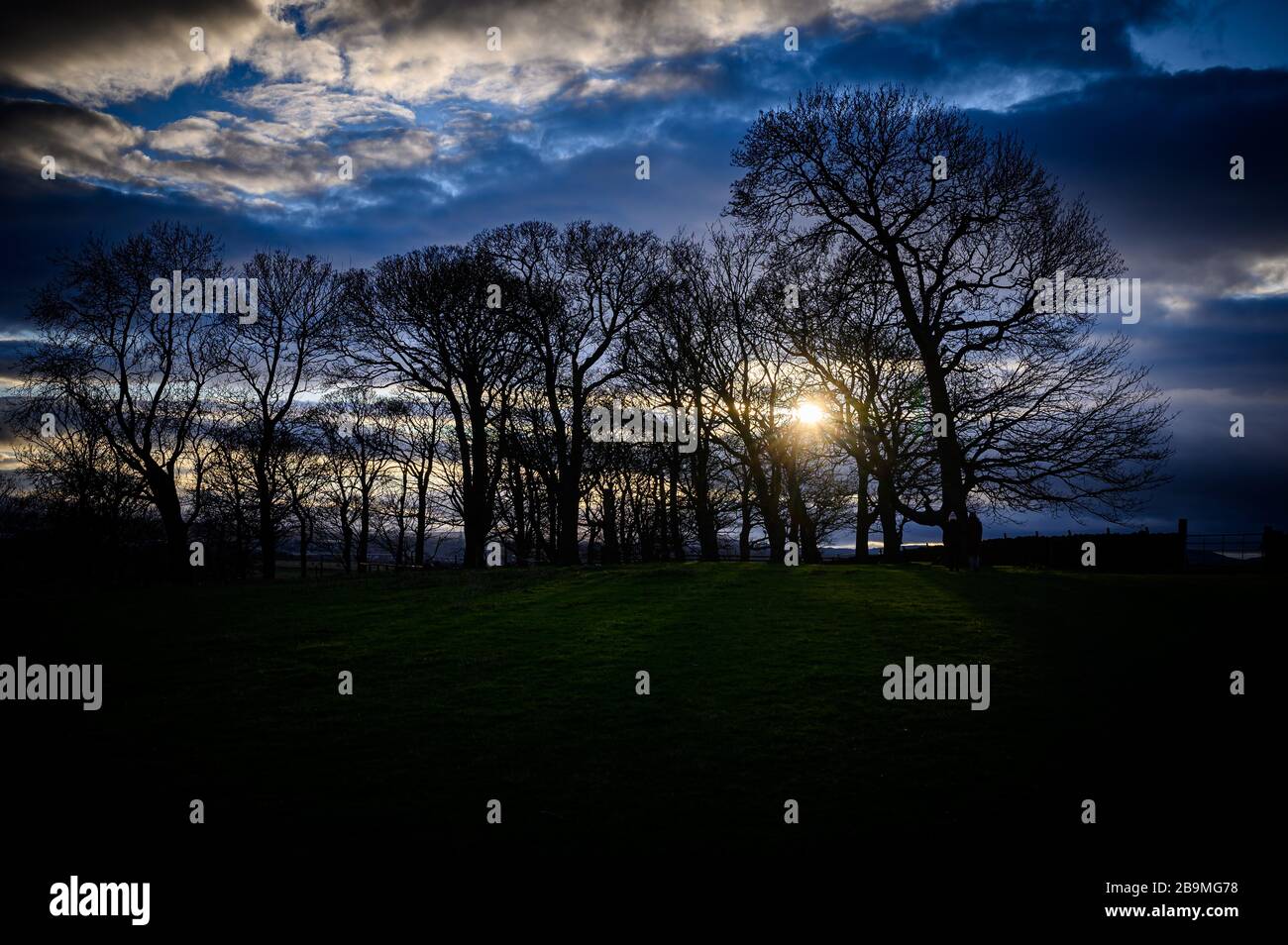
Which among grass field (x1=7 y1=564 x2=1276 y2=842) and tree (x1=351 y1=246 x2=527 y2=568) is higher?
tree (x1=351 y1=246 x2=527 y2=568)

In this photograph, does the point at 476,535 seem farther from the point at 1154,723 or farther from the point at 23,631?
the point at 1154,723

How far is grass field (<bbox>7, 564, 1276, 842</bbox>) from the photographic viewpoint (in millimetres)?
8320

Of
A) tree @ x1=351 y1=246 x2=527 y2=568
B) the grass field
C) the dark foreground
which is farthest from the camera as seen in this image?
tree @ x1=351 y1=246 x2=527 y2=568

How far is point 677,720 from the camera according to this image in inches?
429

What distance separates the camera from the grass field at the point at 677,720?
8320 millimetres

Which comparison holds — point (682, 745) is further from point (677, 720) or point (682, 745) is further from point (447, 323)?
point (447, 323)

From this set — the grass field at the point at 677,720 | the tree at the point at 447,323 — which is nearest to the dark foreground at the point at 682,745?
the grass field at the point at 677,720

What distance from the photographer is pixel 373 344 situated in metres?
42.0

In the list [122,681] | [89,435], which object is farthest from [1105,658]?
[89,435]

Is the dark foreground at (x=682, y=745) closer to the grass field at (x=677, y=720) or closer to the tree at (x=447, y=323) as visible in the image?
the grass field at (x=677, y=720)

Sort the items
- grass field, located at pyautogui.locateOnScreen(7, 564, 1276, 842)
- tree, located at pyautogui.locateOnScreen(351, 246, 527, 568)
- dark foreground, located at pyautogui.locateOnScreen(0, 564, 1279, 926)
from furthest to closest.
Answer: tree, located at pyautogui.locateOnScreen(351, 246, 527, 568) → grass field, located at pyautogui.locateOnScreen(7, 564, 1276, 842) → dark foreground, located at pyautogui.locateOnScreen(0, 564, 1279, 926)

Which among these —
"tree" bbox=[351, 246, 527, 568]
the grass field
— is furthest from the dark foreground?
"tree" bbox=[351, 246, 527, 568]

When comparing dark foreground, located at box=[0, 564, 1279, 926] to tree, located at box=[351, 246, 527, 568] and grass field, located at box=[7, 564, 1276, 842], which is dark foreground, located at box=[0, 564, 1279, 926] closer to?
grass field, located at box=[7, 564, 1276, 842]
